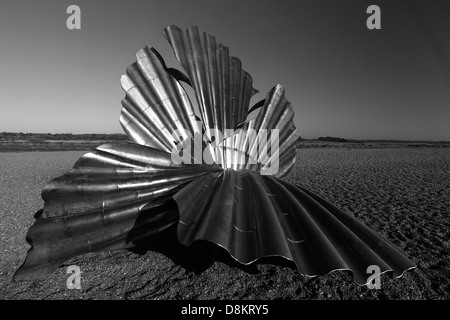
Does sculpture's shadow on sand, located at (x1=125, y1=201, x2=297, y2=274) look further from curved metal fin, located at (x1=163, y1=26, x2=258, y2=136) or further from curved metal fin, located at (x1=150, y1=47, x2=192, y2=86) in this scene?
curved metal fin, located at (x1=150, y1=47, x2=192, y2=86)

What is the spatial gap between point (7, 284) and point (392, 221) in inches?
281

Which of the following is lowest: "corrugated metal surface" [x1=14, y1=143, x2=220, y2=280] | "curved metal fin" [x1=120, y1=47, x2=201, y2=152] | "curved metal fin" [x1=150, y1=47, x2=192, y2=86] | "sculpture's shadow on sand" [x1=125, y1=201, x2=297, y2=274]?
"sculpture's shadow on sand" [x1=125, y1=201, x2=297, y2=274]

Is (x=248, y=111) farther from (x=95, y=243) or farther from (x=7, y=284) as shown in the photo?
(x=7, y=284)

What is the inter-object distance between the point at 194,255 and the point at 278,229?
2.31 metres

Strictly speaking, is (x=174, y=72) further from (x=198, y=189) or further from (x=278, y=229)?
(x=278, y=229)

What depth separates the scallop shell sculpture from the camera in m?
2.29

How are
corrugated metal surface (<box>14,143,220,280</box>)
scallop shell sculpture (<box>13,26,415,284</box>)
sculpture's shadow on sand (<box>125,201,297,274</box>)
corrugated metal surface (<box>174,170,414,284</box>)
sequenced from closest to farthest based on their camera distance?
corrugated metal surface (<box>174,170,414,284</box>) → scallop shell sculpture (<box>13,26,415,284</box>) → corrugated metal surface (<box>14,143,220,280</box>) → sculpture's shadow on sand (<box>125,201,297,274</box>)

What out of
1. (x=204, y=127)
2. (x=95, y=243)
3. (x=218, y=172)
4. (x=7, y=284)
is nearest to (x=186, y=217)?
(x=218, y=172)

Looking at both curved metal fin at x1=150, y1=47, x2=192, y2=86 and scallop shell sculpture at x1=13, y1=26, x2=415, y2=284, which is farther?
curved metal fin at x1=150, y1=47, x2=192, y2=86

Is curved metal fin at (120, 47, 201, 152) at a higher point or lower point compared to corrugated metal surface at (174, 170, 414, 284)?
higher

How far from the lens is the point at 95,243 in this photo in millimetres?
3451

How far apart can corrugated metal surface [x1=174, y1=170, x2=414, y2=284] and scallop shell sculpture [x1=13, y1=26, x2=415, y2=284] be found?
1cm

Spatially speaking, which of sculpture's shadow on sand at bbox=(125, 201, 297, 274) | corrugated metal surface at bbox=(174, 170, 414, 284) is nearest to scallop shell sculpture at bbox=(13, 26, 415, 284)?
corrugated metal surface at bbox=(174, 170, 414, 284)
